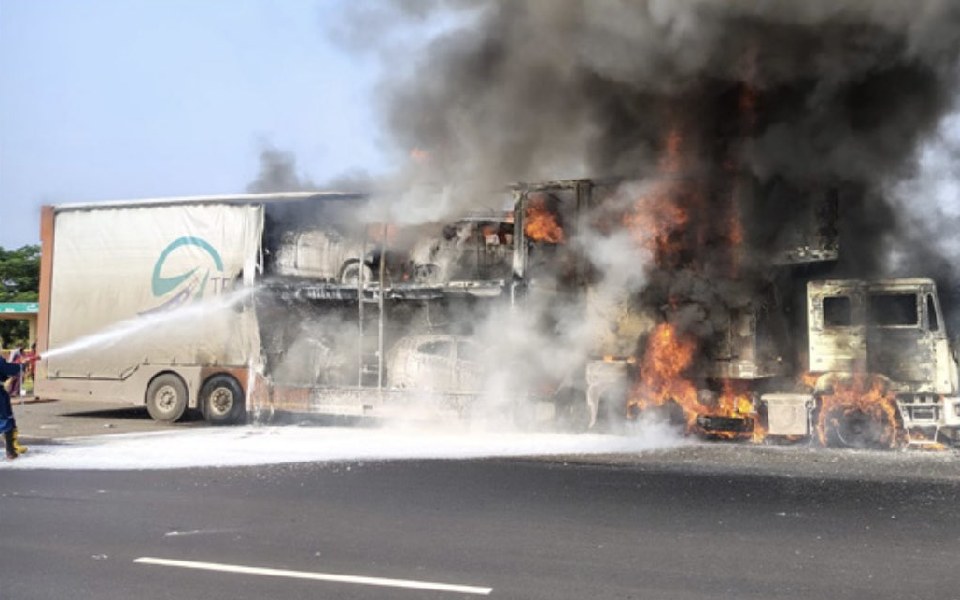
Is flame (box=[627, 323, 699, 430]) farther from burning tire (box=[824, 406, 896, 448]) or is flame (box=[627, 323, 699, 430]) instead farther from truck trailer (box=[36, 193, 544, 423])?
truck trailer (box=[36, 193, 544, 423])

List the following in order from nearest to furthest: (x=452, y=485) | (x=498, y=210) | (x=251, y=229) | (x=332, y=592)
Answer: (x=332, y=592) < (x=452, y=485) < (x=498, y=210) < (x=251, y=229)

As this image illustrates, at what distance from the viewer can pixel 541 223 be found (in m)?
11.7

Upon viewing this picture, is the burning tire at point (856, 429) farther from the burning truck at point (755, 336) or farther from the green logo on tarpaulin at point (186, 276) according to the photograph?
the green logo on tarpaulin at point (186, 276)

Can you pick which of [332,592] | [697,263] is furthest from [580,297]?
[332,592]

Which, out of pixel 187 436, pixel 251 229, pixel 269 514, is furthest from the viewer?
pixel 251 229

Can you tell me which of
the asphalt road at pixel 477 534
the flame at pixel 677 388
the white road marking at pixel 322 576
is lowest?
the white road marking at pixel 322 576

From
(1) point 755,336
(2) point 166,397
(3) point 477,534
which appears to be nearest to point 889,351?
(1) point 755,336

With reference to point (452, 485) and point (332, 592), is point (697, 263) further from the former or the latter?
point (332, 592)

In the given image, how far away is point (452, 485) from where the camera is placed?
7398 millimetres

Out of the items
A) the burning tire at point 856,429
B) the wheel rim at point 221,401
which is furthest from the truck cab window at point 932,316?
the wheel rim at point 221,401

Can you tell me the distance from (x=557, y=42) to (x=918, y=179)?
608 centimetres

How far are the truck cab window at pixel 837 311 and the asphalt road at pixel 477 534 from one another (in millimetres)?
3284

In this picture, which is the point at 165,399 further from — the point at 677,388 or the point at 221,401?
the point at 677,388

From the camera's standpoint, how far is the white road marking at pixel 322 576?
430 cm
